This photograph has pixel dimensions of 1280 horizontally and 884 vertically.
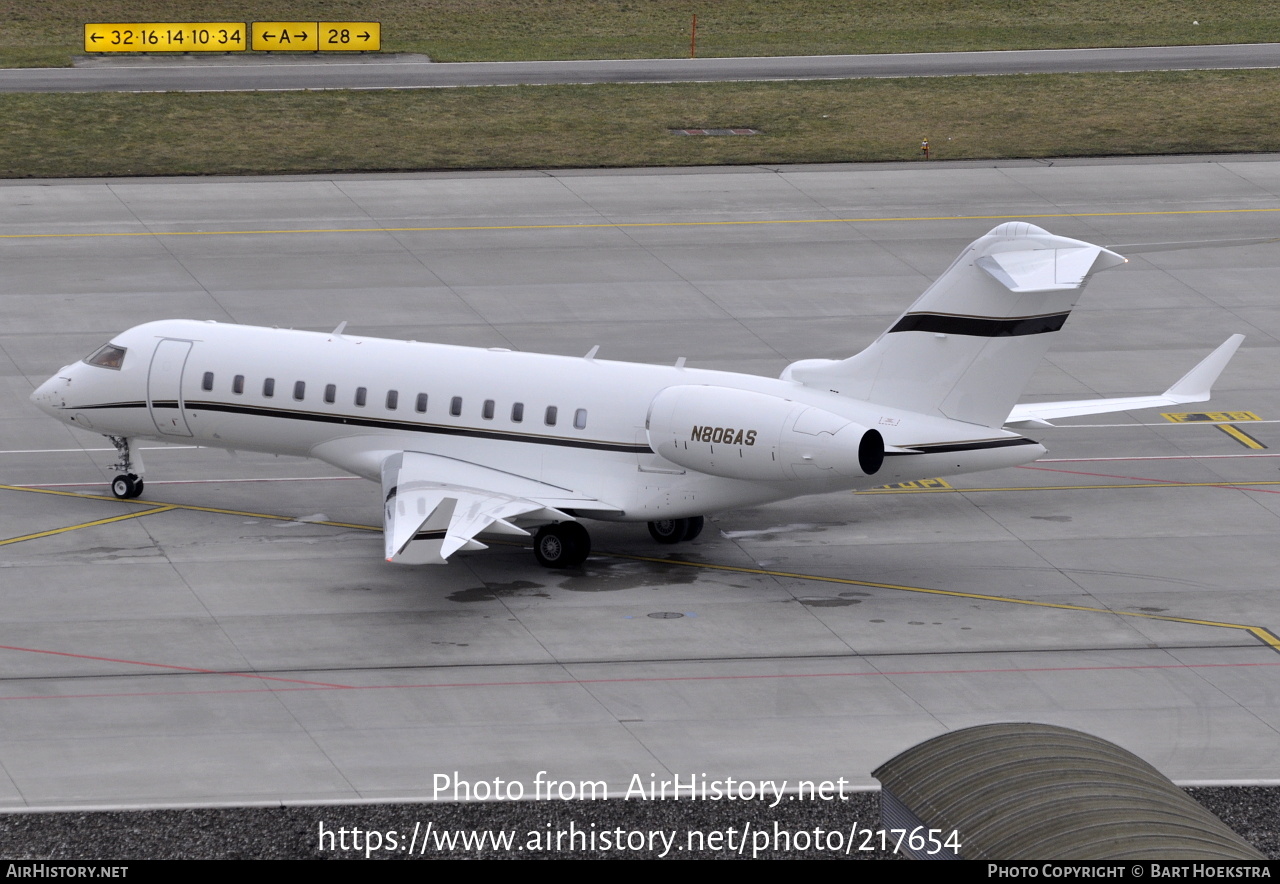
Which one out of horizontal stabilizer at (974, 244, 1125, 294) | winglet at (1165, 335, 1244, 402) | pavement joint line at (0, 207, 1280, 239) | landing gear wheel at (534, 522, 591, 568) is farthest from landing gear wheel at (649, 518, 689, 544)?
pavement joint line at (0, 207, 1280, 239)

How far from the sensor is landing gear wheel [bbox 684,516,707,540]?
99.8 feet

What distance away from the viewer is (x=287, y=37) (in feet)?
250

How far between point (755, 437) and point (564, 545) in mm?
3699

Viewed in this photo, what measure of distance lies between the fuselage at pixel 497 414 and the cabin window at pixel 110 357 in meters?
0.04

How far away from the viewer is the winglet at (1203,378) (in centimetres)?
3066

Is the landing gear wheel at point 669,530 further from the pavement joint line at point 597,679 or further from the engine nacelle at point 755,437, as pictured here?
the pavement joint line at point 597,679

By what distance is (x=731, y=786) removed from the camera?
2164 cm

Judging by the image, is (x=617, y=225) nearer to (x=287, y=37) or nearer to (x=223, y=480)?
(x=223, y=480)

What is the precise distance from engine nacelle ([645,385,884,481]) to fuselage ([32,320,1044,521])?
3 cm

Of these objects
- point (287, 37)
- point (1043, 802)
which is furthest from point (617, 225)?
point (1043, 802)

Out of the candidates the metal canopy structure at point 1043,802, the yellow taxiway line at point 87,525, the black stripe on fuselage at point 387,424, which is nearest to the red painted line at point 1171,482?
the black stripe on fuselage at point 387,424

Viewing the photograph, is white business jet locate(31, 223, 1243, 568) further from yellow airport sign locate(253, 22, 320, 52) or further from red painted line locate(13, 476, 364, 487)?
yellow airport sign locate(253, 22, 320, 52)
